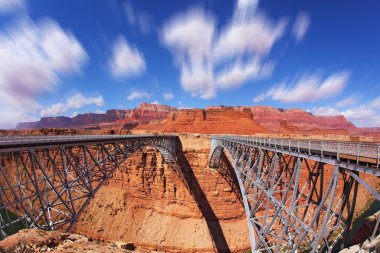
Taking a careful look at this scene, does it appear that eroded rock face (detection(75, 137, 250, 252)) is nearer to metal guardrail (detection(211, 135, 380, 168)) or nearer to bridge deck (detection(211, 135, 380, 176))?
metal guardrail (detection(211, 135, 380, 168))

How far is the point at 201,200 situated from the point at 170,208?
518 cm

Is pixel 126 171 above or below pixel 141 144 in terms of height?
below

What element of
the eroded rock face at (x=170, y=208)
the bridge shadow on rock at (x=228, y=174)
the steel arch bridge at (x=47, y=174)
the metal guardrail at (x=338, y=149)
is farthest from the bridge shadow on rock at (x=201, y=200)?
the metal guardrail at (x=338, y=149)

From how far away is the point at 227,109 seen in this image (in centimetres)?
8700

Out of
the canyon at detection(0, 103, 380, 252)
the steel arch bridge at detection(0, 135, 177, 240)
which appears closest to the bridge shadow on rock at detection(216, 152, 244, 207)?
the canyon at detection(0, 103, 380, 252)

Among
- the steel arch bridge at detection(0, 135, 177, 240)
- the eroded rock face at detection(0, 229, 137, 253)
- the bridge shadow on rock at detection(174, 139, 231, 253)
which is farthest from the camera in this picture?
the bridge shadow on rock at detection(174, 139, 231, 253)

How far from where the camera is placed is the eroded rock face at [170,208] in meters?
35.3

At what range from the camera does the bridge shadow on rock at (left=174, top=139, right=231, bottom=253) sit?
35.0 m

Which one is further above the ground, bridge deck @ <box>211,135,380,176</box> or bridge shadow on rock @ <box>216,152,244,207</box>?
bridge deck @ <box>211,135,380,176</box>

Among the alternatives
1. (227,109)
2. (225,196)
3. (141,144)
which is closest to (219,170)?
(225,196)

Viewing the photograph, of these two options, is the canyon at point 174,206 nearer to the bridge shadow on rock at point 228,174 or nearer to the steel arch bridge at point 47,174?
the bridge shadow on rock at point 228,174

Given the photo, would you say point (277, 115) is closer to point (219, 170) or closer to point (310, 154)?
point (219, 170)

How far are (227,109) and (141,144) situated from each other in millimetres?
61431

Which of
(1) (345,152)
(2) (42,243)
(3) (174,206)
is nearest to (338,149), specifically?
(1) (345,152)
